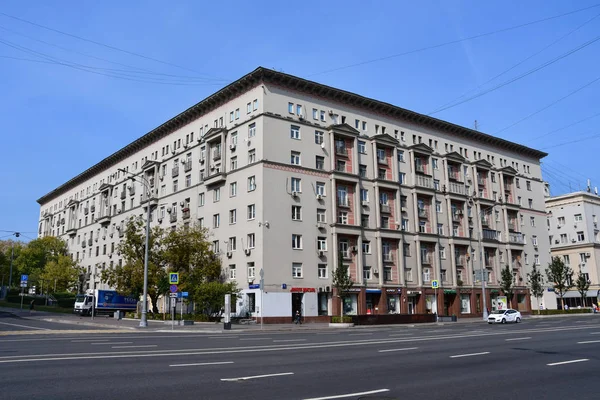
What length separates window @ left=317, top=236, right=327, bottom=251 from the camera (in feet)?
155

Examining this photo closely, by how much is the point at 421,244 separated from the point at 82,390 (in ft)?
167

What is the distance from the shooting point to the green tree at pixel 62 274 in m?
79.3

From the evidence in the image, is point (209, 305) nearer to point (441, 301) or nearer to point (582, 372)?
point (441, 301)

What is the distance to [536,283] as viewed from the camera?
62469 mm

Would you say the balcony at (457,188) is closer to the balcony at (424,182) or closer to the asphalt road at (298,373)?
the balcony at (424,182)

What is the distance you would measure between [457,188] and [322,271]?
2541 cm

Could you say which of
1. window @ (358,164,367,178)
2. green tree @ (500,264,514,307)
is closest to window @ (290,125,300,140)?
window @ (358,164,367,178)

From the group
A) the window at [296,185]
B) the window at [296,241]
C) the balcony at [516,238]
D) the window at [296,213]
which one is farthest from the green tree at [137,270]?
the balcony at [516,238]

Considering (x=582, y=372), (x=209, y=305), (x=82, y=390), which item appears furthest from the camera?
(x=209, y=305)

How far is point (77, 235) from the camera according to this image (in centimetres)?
8694

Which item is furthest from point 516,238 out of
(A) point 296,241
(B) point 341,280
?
(A) point 296,241

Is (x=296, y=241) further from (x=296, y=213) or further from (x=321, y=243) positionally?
(x=321, y=243)

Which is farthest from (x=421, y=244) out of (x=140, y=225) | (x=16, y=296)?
(x=16, y=296)

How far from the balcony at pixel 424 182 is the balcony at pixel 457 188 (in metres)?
3.75
